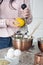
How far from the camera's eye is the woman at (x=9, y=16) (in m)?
2.49

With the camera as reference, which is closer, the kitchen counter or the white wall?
the kitchen counter

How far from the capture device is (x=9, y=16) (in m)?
2.51

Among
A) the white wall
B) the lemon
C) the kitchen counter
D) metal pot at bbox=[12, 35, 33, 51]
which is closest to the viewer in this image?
the kitchen counter

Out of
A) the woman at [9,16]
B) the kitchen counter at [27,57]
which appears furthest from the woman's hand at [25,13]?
the kitchen counter at [27,57]

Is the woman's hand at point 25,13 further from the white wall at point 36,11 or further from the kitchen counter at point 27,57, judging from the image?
the kitchen counter at point 27,57

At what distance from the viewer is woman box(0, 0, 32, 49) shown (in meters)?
2.49

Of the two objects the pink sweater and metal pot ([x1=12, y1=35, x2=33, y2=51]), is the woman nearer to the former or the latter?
the pink sweater

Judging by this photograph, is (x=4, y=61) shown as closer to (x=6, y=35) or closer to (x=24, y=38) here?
(x=24, y=38)

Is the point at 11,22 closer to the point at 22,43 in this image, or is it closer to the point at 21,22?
the point at 21,22

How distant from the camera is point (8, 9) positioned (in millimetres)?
2498

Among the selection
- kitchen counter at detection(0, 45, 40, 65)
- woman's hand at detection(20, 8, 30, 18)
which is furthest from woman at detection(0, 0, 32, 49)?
kitchen counter at detection(0, 45, 40, 65)

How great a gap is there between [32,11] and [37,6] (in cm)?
11

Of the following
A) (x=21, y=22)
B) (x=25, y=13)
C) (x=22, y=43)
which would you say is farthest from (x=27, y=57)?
(x=25, y=13)

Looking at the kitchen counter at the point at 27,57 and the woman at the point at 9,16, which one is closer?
the kitchen counter at the point at 27,57
